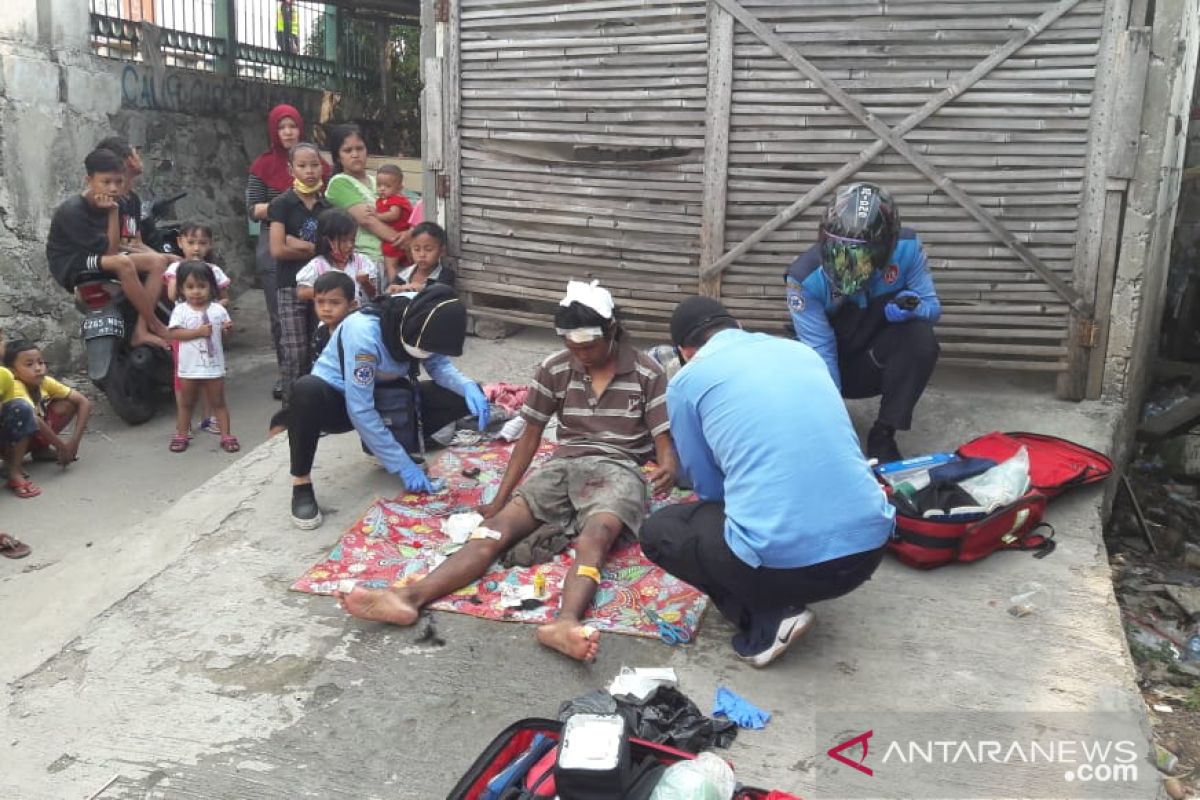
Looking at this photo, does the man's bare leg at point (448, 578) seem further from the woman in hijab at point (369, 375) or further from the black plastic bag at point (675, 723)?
the black plastic bag at point (675, 723)

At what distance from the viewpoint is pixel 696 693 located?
3.30 meters

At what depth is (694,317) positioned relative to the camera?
140 inches

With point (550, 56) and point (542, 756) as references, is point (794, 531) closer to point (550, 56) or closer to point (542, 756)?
point (542, 756)

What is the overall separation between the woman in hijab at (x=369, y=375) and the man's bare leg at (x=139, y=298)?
266cm

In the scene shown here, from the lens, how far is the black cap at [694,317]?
11.7 feet

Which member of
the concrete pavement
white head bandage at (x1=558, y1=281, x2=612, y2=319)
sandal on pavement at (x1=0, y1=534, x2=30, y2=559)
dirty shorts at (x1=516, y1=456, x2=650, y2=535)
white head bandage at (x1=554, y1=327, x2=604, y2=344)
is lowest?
sandal on pavement at (x1=0, y1=534, x2=30, y2=559)

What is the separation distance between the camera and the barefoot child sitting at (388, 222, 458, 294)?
242 inches

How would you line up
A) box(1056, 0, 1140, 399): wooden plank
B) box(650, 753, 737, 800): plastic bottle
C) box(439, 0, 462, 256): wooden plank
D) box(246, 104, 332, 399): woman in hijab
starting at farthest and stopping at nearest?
box(246, 104, 332, 399): woman in hijab < box(439, 0, 462, 256): wooden plank < box(1056, 0, 1140, 399): wooden plank < box(650, 753, 737, 800): plastic bottle

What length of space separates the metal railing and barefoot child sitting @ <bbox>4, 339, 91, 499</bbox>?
3332 mm

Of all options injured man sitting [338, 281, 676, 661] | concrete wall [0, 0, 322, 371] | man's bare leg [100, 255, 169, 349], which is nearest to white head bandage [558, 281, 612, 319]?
injured man sitting [338, 281, 676, 661]

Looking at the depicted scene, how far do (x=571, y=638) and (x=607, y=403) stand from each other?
1.24 meters

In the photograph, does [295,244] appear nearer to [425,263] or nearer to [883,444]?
[425,263]

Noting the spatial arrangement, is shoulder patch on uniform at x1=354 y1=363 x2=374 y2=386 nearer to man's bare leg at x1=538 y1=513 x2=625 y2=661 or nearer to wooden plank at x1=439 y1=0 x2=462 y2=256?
man's bare leg at x1=538 y1=513 x2=625 y2=661

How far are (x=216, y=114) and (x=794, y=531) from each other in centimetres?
806
